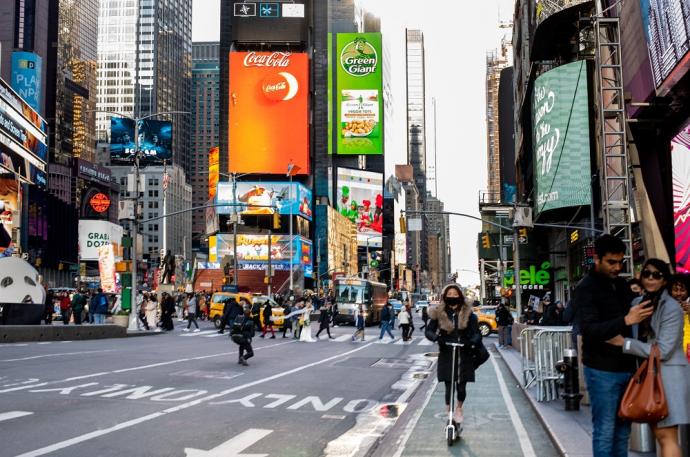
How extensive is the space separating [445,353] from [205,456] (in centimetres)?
320

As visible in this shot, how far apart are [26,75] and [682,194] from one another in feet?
424

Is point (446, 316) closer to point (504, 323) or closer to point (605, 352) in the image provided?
point (605, 352)

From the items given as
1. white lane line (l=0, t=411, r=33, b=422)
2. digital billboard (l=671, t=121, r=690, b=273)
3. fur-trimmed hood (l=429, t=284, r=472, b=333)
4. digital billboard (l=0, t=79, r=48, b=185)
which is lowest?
white lane line (l=0, t=411, r=33, b=422)

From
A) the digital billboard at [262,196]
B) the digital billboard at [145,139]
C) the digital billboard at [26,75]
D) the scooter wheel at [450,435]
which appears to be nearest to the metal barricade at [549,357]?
the scooter wheel at [450,435]

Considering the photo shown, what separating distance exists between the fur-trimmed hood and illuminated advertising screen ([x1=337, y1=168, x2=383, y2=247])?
151m

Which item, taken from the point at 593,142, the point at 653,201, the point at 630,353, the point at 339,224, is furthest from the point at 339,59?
the point at 630,353

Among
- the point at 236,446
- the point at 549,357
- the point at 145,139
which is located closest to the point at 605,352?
the point at 236,446

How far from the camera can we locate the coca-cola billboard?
13225 centimetres

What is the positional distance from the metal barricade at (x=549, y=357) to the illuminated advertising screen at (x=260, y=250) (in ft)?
332

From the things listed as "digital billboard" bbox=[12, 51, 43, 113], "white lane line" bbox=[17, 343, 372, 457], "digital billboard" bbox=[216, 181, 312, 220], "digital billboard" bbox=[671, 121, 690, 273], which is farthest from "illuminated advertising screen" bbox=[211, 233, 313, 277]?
"white lane line" bbox=[17, 343, 372, 457]

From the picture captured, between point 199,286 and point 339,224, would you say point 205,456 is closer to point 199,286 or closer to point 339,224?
point 199,286

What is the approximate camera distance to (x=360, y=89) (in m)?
149

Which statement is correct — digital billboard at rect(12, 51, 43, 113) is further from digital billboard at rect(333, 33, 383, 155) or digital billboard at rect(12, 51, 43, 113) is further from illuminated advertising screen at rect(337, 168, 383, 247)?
illuminated advertising screen at rect(337, 168, 383, 247)

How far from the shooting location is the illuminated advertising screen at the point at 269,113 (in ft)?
408
